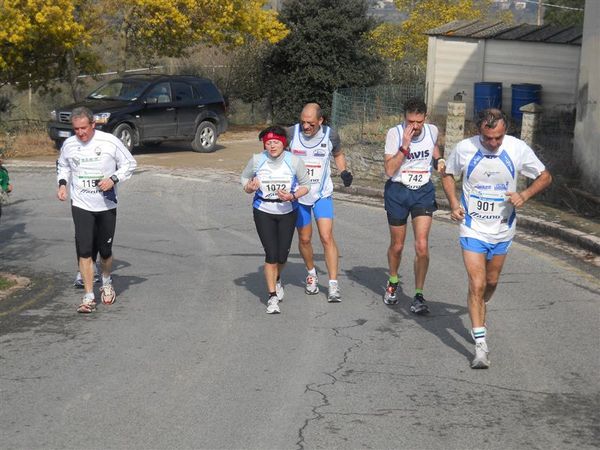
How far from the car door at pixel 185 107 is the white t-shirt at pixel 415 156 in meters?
15.2

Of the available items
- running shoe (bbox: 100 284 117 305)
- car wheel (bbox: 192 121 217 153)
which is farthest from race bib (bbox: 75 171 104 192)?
car wheel (bbox: 192 121 217 153)

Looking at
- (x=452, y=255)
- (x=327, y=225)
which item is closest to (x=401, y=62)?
(x=452, y=255)

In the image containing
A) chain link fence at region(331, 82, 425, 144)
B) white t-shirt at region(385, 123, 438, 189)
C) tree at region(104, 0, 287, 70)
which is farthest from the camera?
tree at region(104, 0, 287, 70)

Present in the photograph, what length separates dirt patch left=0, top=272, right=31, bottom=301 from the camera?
1030 centimetres

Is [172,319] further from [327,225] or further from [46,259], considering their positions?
[46,259]

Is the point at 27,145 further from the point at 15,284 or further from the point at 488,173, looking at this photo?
the point at 488,173

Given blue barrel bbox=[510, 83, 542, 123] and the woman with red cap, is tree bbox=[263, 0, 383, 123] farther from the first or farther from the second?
the woman with red cap

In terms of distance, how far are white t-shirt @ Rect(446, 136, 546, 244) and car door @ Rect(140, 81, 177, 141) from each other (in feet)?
53.1

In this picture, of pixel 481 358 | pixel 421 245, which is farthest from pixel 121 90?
pixel 481 358

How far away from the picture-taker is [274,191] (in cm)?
930

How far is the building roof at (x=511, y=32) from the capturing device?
84.2 ft

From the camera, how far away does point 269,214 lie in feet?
30.9

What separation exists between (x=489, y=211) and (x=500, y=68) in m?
19.6

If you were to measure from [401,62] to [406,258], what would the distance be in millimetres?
29228
